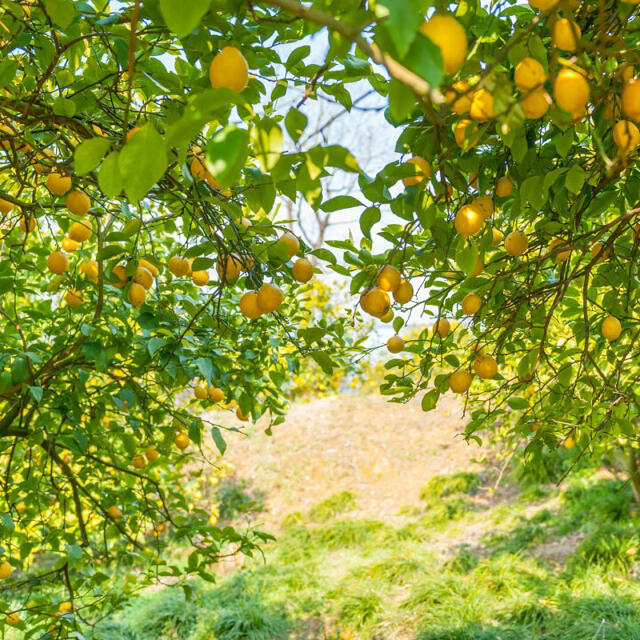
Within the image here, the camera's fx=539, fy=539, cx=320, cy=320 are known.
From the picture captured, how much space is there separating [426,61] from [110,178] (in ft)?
1.09

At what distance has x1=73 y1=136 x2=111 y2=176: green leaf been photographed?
584 mm

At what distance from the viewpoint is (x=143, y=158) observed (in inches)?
19.1

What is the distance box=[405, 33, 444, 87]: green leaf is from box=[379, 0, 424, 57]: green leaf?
0.05 m

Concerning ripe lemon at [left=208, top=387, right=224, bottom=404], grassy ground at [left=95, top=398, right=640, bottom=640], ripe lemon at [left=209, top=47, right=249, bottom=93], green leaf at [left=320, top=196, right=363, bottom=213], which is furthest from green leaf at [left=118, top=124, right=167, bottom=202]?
grassy ground at [left=95, top=398, right=640, bottom=640]

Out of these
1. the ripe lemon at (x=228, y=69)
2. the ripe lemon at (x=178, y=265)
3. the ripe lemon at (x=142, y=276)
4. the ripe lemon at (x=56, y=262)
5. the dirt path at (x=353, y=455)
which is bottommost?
the dirt path at (x=353, y=455)

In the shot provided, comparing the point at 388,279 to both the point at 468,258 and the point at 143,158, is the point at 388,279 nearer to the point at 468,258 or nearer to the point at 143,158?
the point at 468,258

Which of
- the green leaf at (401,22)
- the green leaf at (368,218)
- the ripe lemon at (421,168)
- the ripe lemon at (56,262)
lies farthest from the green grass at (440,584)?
the green leaf at (401,22)

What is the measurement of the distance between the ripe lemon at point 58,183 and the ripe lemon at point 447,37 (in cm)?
88

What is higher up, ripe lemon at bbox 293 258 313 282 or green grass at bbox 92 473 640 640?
ripe lemon at bbox 293 258 313 282

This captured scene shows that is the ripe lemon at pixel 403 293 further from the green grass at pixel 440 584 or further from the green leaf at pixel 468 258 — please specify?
the green grass at pixel 440 584

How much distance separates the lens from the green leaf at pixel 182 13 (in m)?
0.44

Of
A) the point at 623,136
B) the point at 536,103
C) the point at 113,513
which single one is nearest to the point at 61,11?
the point at 536,103

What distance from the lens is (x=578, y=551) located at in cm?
441

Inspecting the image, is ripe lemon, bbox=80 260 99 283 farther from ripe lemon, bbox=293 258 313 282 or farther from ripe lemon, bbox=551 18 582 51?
ripe lemon, bbox=551 18 582 51
